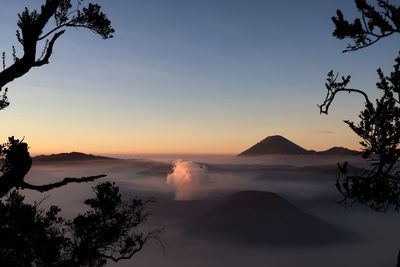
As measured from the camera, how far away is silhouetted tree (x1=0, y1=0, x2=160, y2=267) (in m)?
8.77

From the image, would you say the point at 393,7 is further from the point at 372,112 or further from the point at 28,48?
the point at 28,48

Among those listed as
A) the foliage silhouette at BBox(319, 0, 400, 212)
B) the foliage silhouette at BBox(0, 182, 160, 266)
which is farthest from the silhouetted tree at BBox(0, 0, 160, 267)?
the foliage silhouette at BBox(319, 0, 400, 212)

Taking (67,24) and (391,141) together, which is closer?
(391,141)

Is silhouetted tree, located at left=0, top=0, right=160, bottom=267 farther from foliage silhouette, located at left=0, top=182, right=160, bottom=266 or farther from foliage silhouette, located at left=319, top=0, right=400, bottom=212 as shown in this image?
foliage silhouette, located at left=319, top=0, right=400, bottom=212

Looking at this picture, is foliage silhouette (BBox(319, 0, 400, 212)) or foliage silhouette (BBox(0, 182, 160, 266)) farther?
→ foliage silhouette (BBox(0, 182, 160, 266))

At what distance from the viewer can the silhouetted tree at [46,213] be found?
28.8 feet

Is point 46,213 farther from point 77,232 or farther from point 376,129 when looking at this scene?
point 376,129

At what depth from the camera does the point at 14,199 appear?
1522cm

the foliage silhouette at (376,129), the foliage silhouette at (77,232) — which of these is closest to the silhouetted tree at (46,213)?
the foliage silhouette at (77,232)

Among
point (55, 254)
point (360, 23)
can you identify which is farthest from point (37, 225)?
point (360, 23)

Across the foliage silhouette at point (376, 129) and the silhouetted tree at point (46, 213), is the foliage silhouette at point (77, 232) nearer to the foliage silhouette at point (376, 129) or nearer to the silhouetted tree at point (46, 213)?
the silhouetted tree at point (46, 213)

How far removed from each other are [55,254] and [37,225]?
2478 millimetres

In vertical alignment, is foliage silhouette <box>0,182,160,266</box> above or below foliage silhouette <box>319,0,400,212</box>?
below

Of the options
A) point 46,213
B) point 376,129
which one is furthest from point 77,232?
point 376,129
